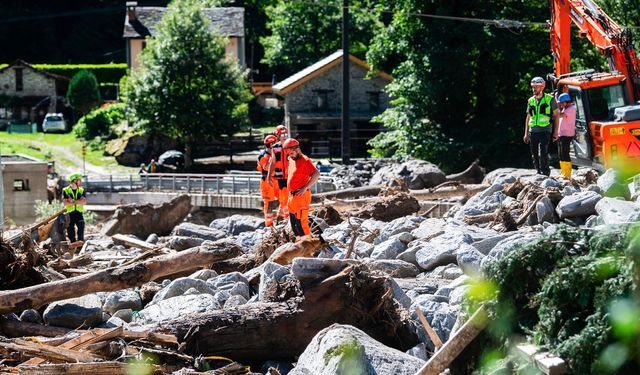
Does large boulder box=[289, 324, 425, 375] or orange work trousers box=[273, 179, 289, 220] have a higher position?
orange work trousers box=[273, 179, 289, 220]

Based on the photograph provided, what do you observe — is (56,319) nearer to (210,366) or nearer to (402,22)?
(210,366)

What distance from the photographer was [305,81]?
60.2 metres

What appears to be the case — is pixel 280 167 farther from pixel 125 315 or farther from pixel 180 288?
pixel 125 315

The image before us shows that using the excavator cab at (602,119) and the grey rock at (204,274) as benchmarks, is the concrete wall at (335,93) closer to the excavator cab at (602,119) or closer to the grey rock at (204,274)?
the excavator cab at (602,119)

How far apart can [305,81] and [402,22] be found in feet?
66.8

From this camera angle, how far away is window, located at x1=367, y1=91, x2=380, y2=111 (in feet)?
199

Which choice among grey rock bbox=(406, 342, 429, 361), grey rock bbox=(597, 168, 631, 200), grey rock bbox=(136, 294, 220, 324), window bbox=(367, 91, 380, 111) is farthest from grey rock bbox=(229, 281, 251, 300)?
window bbox=(367, 91, 380, 111)

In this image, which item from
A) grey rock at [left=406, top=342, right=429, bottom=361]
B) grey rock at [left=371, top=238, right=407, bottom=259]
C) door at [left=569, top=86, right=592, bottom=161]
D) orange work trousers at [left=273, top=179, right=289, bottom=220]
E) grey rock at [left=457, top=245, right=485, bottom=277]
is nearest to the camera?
grey rock at [left=406, top=342, right=429, bottom=361]

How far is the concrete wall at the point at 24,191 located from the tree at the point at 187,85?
13.9 metres

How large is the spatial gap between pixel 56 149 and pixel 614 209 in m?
55.6

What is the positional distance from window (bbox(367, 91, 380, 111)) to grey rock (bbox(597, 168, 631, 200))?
43.7 m

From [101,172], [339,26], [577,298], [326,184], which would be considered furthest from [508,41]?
[339,26]

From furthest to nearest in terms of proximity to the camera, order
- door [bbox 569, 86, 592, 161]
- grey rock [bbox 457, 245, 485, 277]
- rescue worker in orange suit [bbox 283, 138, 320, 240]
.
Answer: door [bbox 569, 86, 592, 161]
rescue worker in orange suit [bbox 283, 138, 320, 240]
grey rock [bbox 457, 245, 485, 277]

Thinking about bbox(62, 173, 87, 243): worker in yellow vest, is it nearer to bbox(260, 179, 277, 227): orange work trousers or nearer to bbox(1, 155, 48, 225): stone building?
bbox(260, 179, 277, 227): orange work trousers
